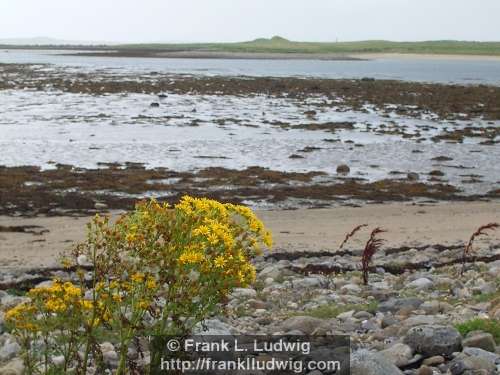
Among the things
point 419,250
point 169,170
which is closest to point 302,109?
point 169,170

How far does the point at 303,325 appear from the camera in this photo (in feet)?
20.3

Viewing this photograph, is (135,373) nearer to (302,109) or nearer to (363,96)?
(302,109)

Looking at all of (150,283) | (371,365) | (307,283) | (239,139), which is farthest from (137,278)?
(239,139)

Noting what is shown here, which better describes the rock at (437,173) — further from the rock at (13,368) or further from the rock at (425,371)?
the rock at (13,368)

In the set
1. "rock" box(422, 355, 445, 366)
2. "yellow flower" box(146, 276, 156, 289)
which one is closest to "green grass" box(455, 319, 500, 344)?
"rock" box(422, 355, 445, 366)

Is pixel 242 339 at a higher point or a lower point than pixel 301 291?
higher

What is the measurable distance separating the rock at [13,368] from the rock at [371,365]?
7.95 ft

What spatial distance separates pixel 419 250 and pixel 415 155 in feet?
45.9

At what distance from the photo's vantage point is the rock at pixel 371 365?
14.9 ft

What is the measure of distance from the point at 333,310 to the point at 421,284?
230 cm

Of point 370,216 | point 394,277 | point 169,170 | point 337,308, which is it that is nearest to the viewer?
point 337,308

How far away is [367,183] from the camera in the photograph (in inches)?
802

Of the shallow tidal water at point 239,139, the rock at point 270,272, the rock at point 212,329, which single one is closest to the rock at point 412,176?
the shallow tidal water at point 239,139

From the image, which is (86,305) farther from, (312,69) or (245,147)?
(312,69)
